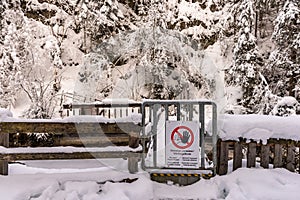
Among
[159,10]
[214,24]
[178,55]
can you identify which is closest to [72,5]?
[159,10]

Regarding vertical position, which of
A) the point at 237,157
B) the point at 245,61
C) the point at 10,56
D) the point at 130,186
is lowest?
the point at 130,186

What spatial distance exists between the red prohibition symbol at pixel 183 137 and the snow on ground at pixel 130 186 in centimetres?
69

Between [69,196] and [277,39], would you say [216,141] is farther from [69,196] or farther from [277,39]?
[277,39]

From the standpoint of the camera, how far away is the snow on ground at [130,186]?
4.82 m

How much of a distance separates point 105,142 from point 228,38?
44.3 feet

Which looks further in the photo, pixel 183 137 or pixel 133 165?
pixel 133 165

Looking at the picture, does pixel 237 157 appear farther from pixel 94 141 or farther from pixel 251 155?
pixel 94 141

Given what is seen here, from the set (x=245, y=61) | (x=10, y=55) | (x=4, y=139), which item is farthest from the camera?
(x=10, y=55)

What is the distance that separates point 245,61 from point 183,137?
391 inches

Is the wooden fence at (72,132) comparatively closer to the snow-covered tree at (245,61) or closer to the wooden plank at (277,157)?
the wooden plank at (277,157)

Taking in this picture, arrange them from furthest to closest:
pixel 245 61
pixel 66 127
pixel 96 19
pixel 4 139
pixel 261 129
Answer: pixel 96 19 < pixel 245 61 < pixel 261 129 < pixel 66 127 < pixel 4 139

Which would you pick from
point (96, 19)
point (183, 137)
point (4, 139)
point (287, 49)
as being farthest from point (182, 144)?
point (96, 19)

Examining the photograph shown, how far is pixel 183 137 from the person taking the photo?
5184 millimetres

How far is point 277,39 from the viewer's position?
1419cm
